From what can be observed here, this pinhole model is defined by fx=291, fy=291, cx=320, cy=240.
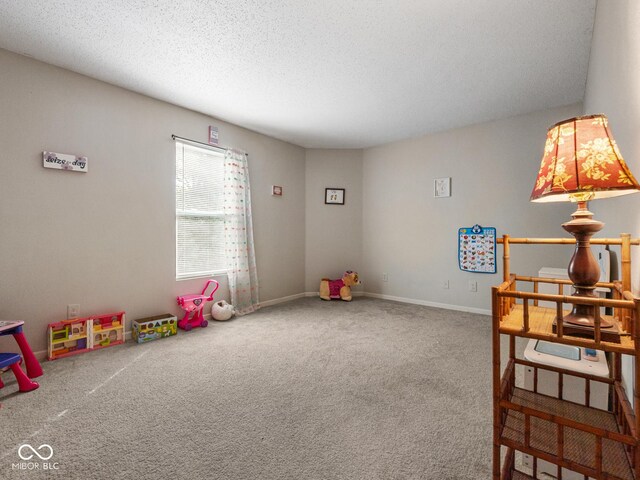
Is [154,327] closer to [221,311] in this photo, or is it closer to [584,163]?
[221,311]

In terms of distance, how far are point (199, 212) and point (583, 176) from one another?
132 inches

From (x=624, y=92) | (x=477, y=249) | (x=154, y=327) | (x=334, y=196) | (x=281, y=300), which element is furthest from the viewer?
(x=334, y=196)

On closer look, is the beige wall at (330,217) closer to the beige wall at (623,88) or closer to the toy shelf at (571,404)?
the beige wall at (623,88)

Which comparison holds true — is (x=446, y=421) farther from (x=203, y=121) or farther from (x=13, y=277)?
(x=203, y=121)

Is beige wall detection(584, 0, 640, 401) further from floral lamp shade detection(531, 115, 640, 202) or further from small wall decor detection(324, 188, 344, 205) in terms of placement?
small wall decor detection(324, 188, 344, 205)

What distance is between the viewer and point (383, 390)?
5.97 ft

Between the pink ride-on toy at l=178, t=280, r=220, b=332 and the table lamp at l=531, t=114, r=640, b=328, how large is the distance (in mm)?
3069

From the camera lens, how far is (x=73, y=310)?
8.14 ft

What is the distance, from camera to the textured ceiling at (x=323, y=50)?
5.95 ft

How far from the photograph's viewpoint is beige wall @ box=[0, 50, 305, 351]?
2.22 meters

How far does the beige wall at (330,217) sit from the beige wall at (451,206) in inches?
7.7

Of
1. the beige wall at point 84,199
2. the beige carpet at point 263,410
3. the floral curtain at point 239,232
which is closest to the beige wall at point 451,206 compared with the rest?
the beige carpet at point 263,410

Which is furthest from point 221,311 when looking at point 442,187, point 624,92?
point 624,92

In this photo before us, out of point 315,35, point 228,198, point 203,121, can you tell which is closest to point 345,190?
point 228,198
